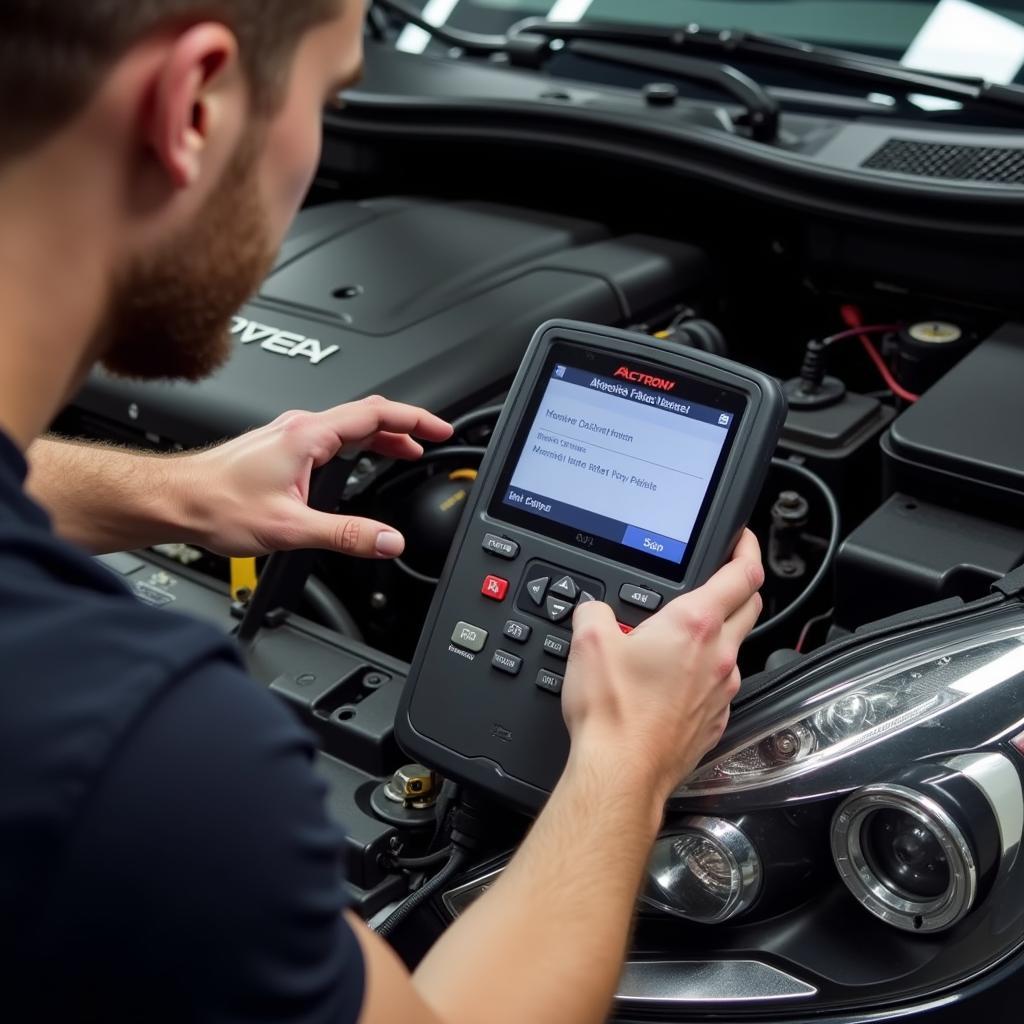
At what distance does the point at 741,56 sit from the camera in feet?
5.29

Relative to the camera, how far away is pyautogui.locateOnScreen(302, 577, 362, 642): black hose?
4.27 feet

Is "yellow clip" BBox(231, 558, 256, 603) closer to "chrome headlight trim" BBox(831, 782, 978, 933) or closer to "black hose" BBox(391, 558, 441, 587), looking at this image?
"black hose" BBox(391, 558, 441, 587)

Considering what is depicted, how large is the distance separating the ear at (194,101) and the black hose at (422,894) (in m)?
0.57

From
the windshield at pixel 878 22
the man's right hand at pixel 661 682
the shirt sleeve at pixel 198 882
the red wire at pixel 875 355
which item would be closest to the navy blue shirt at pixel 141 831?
the shirt sleeve at pixel 198 882

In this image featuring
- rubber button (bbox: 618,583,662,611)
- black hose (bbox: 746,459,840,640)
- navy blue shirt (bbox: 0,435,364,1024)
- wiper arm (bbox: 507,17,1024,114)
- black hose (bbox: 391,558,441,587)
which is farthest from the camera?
wiper arm (bbox: 507,17,1024,114)

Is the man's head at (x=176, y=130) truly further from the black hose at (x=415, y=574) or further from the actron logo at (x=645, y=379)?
the black hose at (x=415, y=574)

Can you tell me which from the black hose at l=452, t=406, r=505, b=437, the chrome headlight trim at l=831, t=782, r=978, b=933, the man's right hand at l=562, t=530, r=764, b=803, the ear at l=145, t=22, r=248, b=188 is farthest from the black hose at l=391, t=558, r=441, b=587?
the ear at l=145, t=22, r=248, b=188

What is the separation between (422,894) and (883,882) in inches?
13.4

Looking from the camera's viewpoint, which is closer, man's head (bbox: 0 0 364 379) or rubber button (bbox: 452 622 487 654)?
man's head (bbox: 0 0 364 379)

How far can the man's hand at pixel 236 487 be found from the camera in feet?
3.37

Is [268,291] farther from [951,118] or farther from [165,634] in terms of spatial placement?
[165,634]

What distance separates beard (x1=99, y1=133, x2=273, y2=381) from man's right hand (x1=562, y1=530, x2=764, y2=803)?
33 centimetres

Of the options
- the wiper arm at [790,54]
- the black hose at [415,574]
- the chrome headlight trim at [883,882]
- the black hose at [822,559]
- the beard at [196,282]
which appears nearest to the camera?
the beard at [196,282]

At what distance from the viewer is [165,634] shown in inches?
22.5
